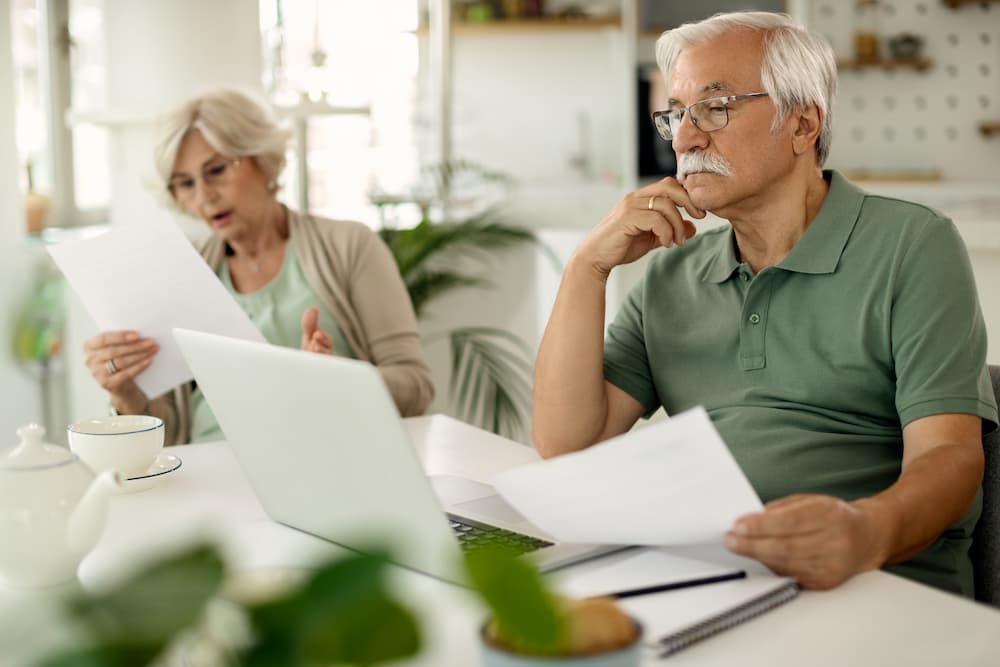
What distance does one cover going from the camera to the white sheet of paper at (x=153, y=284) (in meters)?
1.66

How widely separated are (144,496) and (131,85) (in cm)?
184

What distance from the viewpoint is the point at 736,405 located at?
1.42 m

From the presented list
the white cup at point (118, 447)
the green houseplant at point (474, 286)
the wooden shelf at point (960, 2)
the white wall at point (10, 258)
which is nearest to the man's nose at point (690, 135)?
the white cup at point (118, 447)

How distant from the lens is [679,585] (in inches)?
36.6

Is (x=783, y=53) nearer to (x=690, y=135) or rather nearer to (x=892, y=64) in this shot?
(x=690, y=135)

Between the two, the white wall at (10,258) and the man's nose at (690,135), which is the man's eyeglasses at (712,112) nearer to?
the man's nose at (690,135)

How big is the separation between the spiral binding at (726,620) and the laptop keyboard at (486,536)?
0.23 m

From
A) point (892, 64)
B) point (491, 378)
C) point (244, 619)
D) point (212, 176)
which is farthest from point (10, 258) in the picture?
point (892, 64)

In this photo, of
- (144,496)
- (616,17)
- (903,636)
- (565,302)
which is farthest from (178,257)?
(616,17)

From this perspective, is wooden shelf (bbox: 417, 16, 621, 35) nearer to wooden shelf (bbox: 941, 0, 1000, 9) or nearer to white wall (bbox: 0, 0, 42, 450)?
wooden shelf (bbox: 941, 0, 1000, 9)

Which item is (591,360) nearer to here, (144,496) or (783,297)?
(783,297)

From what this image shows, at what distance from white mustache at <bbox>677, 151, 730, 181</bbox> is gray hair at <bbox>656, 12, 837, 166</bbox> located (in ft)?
0.28

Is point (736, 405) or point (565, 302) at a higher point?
point (565, 302)

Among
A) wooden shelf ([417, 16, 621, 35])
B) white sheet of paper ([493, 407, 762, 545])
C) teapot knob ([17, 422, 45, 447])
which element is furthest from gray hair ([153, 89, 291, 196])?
wooden shelf ([417, 16, 621, 35])
